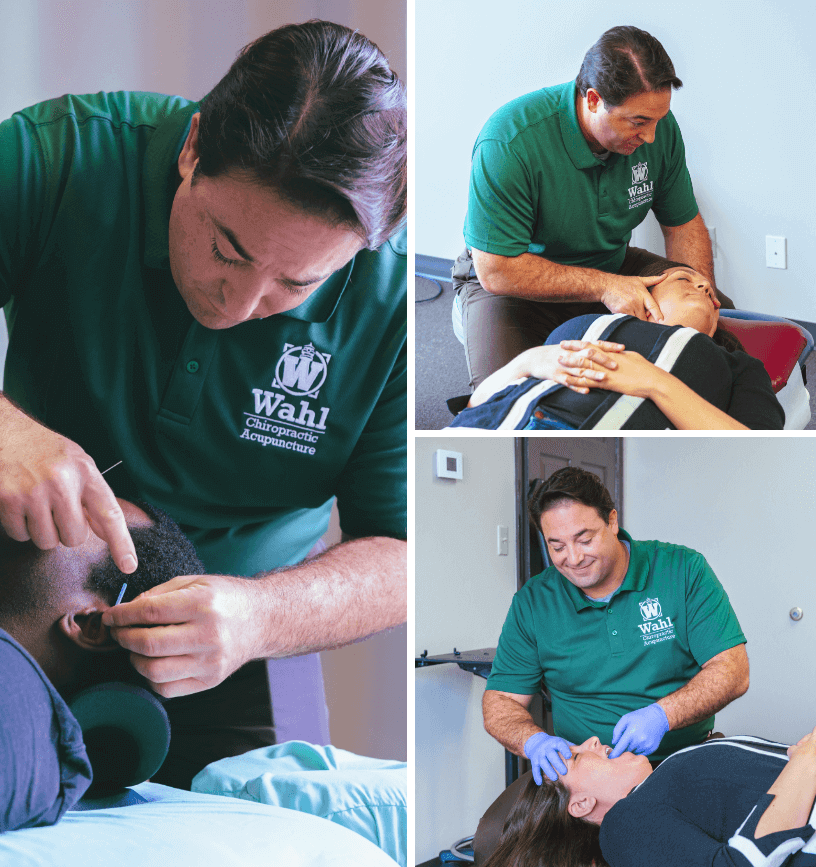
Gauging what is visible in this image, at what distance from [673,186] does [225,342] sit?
1013 millimetres

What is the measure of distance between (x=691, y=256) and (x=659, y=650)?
0.85 meters

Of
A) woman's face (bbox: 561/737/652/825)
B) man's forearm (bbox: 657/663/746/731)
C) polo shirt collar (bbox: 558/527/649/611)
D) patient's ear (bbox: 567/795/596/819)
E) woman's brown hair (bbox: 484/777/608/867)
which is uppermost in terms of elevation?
polo shirt collar (bbox: 558/527/649/611)

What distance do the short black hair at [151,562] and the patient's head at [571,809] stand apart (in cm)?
86

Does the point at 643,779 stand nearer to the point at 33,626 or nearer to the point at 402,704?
the point at 402,704

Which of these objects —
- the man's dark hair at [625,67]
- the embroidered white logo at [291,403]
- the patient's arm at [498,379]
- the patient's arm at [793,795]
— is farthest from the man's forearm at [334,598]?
the man's dark hair at [625,67]

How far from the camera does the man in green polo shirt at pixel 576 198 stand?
1694 millimetres

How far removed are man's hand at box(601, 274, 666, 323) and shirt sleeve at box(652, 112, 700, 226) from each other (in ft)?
0.50

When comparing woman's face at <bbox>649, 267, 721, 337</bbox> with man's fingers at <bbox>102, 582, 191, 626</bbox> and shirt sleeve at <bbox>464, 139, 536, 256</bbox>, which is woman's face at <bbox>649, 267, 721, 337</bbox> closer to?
shirt sleeve at <bbox>464, 139, 536, 256</bbox>

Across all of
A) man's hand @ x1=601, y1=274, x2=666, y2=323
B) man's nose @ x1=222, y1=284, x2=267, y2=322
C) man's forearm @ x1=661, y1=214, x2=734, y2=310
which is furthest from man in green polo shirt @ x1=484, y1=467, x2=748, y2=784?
man's nose @ x1=222, y1=284, x2=267, y2=322

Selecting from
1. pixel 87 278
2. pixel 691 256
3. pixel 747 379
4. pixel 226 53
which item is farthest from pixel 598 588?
pixel 226 53

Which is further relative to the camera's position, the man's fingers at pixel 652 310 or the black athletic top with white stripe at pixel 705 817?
the man's fingers at pixel 652 310

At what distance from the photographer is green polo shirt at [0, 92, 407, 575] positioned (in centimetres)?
172

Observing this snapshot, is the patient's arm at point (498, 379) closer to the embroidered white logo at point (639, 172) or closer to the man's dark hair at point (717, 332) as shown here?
the man's dark hair at point (717, 332)

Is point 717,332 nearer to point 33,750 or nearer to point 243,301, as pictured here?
point 243,301
